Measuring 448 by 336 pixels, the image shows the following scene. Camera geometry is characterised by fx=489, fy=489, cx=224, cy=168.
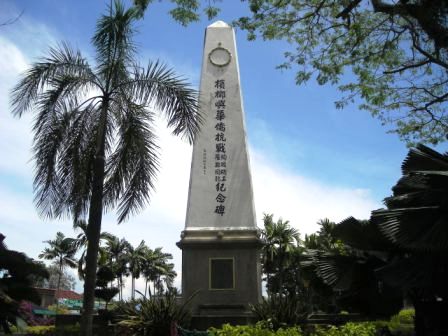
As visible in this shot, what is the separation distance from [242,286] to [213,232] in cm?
165

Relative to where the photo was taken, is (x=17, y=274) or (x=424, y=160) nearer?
(x=424, y=160)

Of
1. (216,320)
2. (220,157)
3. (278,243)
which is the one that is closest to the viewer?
(216,320)

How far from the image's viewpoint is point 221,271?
42.0 feet

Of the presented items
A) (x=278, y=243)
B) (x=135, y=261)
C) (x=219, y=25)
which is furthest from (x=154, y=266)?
(x=219, y=25)

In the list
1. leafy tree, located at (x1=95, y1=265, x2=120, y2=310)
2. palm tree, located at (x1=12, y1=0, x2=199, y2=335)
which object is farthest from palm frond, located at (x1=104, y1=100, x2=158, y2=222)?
leafy tree, located at (x1=95, y1=265, x2=120, y2=310)

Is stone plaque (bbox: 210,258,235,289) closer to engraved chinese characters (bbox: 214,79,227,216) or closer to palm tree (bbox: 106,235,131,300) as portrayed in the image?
engraved chinese characters (bbox: 214,79,227,216)

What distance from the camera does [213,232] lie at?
13234 millimetres

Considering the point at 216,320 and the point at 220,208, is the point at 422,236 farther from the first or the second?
the point at 220,208

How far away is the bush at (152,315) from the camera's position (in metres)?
8.44

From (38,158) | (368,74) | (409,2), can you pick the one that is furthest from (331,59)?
(38,158)

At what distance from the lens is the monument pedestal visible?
12367mm

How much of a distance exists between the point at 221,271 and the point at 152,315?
171 inches

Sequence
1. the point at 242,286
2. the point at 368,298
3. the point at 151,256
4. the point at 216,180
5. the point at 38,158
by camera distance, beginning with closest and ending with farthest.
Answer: the point at 38,158 < the point at 368,298 < the point at 242,286 < the point at 216,180 < the point at 151,256

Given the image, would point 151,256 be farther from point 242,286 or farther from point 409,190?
point 409,190
